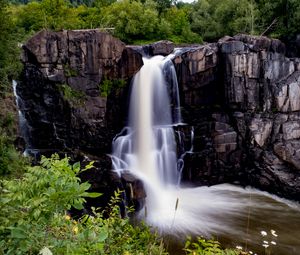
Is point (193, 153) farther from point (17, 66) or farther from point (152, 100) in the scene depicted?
point (17, 66)

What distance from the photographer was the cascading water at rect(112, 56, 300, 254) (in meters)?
13.5

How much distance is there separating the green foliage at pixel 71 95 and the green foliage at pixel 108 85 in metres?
0.95

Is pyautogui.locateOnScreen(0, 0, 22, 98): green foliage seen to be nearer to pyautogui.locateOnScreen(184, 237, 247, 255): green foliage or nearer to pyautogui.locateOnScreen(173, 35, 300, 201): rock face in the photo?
pyautogui.locateOnScreen(173, 35, 300, 201): rock face

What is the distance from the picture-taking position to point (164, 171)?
52.9 ft

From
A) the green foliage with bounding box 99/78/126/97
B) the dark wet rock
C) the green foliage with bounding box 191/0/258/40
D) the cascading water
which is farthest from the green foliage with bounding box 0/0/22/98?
the green foliage with bounding box 191/0/258/40

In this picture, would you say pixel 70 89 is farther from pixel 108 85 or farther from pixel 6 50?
pixel 6 50

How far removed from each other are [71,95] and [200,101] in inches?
252

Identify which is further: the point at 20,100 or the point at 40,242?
the point at 20,100

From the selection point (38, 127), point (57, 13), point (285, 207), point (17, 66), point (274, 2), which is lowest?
point (285, 207)

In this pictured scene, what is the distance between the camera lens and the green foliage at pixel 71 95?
15047 millimetres

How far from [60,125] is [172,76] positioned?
5.91 metres

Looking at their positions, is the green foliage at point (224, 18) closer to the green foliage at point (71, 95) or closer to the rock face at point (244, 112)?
the rock face at point (244, 112)

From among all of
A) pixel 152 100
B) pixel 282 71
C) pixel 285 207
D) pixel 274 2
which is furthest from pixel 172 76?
pixel 274 2

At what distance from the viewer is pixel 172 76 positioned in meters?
16.8
